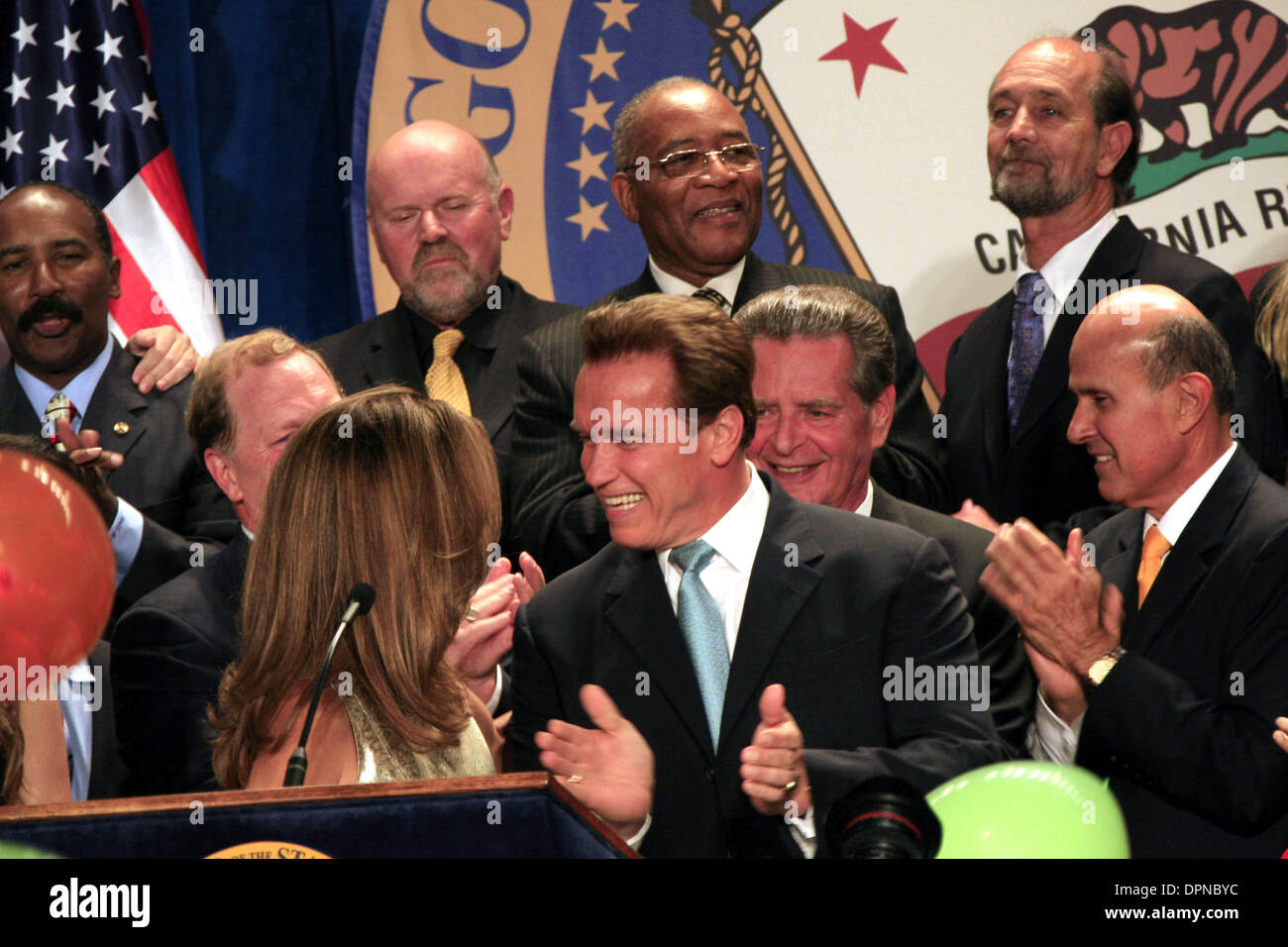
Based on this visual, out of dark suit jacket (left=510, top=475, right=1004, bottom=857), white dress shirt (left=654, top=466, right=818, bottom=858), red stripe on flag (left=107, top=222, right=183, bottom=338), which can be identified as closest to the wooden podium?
dark suit jacket (left=510, top=475, right=1004, bottom=857)

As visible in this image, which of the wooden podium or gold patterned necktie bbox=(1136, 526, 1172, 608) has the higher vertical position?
gold patterned necktie bbox=(1136, 526, 1172, 608)

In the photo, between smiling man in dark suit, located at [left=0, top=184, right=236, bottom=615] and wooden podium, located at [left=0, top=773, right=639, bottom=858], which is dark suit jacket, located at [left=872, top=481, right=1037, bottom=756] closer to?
wooden podium, located at [left=0, top=773, right=639, bottom=858]

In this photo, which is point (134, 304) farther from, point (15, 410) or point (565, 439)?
point (565, 439)

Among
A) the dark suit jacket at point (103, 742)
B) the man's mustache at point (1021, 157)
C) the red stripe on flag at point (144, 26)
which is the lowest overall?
the dark suit jacket at point (103, 742)

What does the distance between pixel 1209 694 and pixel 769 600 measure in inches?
31.9

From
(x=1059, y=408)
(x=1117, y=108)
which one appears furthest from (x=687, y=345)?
(x=1117, y=108)

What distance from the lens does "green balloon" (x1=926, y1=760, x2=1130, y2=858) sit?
2.12 metres

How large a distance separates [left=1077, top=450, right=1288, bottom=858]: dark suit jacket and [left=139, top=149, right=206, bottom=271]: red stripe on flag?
10.7 ft

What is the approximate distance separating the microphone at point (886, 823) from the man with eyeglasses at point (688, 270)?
6.40 ft

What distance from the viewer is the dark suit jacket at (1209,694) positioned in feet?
9.04

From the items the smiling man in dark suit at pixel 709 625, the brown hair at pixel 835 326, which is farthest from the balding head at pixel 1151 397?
the smiling man in dark suit at pixel 709 625

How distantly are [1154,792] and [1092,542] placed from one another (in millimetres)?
562

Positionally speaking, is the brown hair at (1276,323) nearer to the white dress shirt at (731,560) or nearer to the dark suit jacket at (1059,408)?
the dark suit jacket at (1059,408)

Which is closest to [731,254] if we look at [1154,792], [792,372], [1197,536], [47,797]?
[792,372]
